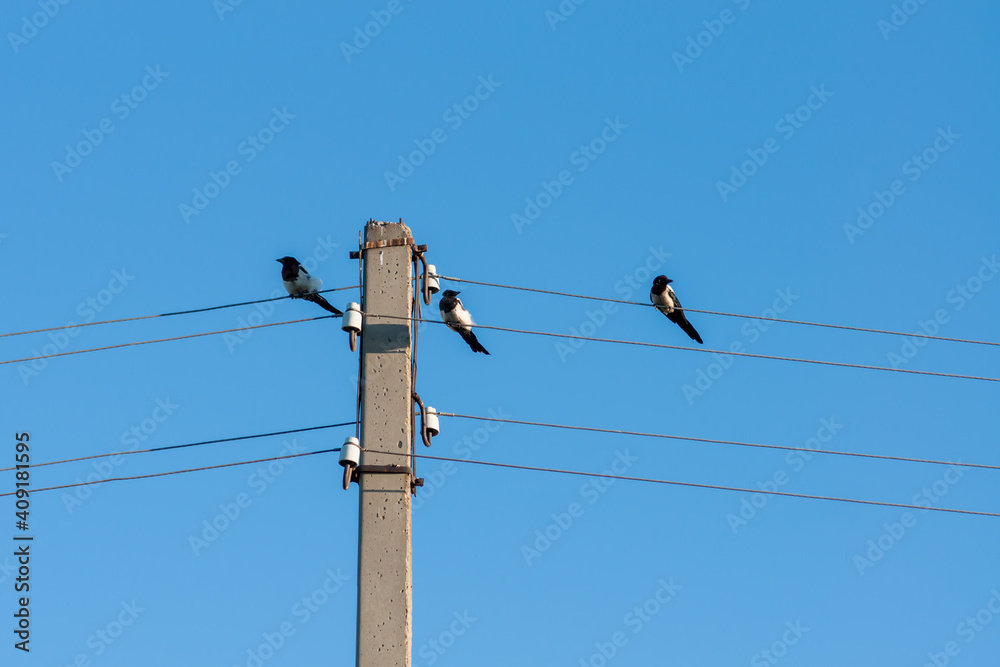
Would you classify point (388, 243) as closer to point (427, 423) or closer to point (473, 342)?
point (427, 423)

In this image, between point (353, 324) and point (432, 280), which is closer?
point (353, 324)

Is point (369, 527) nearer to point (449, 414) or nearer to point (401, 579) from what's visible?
point (401, 579)

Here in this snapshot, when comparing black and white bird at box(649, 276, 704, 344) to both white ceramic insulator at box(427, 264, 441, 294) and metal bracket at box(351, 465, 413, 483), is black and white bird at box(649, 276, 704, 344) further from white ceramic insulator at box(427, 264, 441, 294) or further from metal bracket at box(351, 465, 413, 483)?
metal bracket at box(351, 465, 413, 483)

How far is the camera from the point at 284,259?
1160 cm

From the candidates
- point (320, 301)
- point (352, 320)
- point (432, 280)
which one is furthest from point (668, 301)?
point (352, 320)

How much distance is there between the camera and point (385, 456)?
6934mm

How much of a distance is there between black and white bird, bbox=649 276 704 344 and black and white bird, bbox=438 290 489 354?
8.37 ft

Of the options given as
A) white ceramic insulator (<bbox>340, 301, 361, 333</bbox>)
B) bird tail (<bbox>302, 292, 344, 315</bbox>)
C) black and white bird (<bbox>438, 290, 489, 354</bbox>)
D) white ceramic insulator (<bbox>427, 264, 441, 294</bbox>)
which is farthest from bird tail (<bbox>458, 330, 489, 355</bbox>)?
white ceramic insulator (<bbox>340, 301, 361, 333</bbox>)

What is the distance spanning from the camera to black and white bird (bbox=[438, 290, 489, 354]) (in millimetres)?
9770

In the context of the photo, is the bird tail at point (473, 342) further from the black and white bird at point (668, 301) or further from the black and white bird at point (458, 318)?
the black and white bird at point (668, 301)

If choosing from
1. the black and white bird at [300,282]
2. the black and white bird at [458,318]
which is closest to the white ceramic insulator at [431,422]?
the black and white bird at [458,318]

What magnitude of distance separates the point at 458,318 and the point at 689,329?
339 centimetres

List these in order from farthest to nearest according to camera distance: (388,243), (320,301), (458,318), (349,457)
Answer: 1. (320,301)
2. (458,318)
3. (388,243)
4. (349,457)

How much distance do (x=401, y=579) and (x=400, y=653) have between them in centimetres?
42
